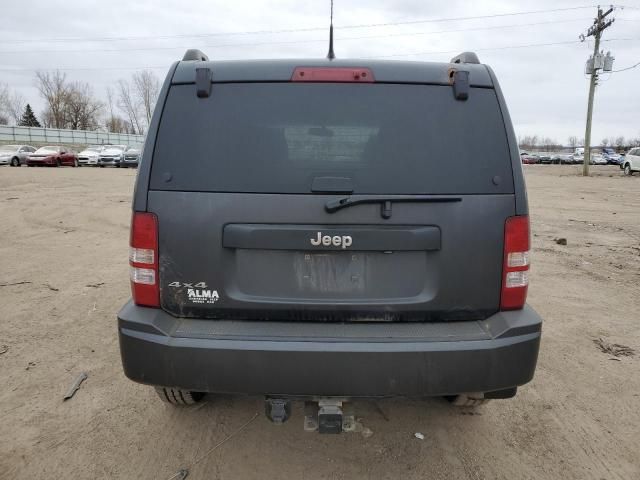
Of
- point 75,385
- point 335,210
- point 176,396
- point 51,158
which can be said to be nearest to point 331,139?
point 335,210

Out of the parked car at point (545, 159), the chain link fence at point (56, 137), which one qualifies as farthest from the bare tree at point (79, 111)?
the parked car at point (545, 159)

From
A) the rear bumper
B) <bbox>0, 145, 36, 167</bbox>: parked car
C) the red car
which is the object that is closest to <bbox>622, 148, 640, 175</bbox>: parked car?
the rear bumper

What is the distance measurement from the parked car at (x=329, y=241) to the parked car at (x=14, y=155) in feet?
123

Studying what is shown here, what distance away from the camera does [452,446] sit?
2754 millimetres

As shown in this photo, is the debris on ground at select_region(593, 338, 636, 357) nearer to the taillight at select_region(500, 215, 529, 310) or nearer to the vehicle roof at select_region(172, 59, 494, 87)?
the taillight at select_region(500, 215, 529, 310)

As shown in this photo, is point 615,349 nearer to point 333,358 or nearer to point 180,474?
point 333,358

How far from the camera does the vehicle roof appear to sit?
231cm

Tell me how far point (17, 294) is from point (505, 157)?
5.46m

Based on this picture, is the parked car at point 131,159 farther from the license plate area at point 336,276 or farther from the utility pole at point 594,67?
the utility pole at point 594,67

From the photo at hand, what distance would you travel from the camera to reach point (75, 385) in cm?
336

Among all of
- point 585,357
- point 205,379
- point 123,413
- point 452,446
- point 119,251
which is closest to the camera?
point 205,379

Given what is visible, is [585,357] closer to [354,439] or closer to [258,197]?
[354,439]

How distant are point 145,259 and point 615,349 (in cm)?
403

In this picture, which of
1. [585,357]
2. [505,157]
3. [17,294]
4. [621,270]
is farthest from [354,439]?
[621,270]
